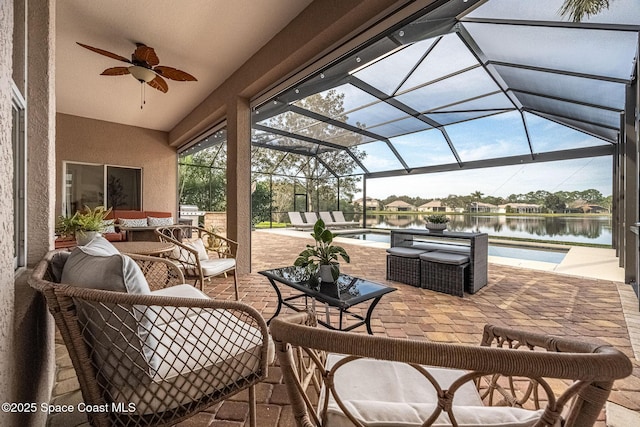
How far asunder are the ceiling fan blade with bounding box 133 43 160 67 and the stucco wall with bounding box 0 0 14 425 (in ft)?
8.33

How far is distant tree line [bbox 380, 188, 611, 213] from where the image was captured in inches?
232

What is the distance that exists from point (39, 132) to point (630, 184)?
18.5 feet

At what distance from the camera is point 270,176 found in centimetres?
955

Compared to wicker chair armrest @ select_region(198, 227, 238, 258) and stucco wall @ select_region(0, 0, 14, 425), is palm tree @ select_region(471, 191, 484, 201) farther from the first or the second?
stucco wall @ select_region(0, 0, 14, 425)

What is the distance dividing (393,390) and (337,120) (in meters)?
6.12

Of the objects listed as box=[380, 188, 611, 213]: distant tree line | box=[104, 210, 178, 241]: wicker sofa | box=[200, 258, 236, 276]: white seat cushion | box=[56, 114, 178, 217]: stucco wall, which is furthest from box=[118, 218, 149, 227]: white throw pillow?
box=[380, 188, 611, 213]: distant tree line

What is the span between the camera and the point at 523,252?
6.18m

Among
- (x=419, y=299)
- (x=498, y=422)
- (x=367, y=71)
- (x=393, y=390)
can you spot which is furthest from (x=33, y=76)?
(x=367, y=71)

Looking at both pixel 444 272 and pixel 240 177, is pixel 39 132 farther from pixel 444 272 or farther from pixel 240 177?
pixel 444 272

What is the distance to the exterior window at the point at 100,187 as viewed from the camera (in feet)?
20.6

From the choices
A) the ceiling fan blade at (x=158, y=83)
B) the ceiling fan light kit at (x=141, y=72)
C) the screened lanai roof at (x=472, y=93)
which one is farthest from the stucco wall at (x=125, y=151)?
the ceiling fan light kit at (x=141, y=72)

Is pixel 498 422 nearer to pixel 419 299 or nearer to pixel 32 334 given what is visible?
pixel 32 334

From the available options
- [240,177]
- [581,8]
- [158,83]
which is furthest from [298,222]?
[581,8]

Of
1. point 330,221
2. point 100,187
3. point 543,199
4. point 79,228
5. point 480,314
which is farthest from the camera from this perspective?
point 330,221
